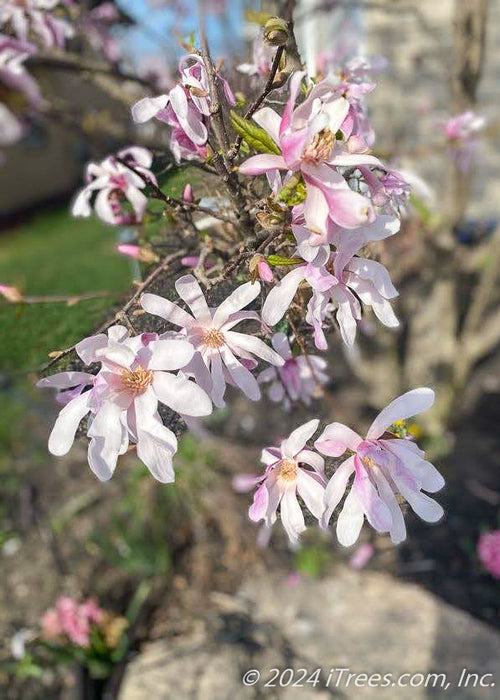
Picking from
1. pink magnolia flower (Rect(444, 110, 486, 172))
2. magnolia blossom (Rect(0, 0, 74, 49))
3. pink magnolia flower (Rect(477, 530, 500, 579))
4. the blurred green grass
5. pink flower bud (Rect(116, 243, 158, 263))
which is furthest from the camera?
pink magnolia flower (Rect(477, 530, 500, 579))

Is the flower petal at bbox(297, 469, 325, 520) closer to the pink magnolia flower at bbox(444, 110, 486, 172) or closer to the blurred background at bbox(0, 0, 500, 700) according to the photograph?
the blurred background at bbox(0, 0, 500, 700)

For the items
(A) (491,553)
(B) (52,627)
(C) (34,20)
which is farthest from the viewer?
(A) (491,553)

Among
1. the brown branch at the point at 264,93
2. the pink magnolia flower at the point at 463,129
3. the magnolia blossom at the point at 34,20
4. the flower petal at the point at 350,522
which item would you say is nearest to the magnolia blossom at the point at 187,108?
the brown branch at the point at 264,93

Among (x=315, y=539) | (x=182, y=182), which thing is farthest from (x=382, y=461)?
(x=315, y=539)

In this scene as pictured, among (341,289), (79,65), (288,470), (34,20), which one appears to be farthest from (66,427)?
(79,65)

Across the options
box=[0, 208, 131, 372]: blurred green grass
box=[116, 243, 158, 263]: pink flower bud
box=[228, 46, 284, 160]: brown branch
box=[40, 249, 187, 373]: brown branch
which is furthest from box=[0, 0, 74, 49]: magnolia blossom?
box=[228, 46, 284, 160]: brown branch

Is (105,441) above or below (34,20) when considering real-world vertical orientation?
below

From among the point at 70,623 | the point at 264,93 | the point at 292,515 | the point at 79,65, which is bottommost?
the point at 70,623

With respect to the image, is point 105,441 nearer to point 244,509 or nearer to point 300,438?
point 300,438

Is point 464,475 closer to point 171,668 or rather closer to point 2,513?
point 171,668
